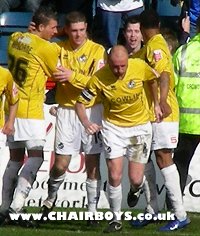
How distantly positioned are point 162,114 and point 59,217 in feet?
5.38

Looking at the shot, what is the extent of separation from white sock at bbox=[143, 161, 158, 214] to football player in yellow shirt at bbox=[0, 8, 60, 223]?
116 cm

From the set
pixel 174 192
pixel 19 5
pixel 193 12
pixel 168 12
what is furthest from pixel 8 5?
pixel 174 192

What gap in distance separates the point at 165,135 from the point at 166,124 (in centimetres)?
12

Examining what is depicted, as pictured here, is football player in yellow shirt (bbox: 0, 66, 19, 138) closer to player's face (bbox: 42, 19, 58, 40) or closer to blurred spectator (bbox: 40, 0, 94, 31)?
player's face (bbox: 42, 19, 58, 40)

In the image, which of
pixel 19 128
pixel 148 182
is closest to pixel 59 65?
pixel 19 128

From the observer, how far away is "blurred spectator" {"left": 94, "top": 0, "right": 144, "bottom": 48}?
14.6 m

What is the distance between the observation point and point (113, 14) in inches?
577

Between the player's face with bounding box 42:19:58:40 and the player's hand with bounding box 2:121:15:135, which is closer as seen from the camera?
the player's hand with bounding box 2:121:15:135

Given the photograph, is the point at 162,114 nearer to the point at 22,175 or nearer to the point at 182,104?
the point at 182,104

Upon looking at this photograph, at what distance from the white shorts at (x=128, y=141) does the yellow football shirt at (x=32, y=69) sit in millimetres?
786

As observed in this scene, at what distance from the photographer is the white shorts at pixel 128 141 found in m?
11.2

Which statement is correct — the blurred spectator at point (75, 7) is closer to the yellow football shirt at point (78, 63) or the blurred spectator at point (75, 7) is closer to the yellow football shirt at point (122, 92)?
the yellow football shirt at point (78, 63)

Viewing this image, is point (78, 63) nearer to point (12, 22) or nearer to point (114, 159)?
point (114, 159)

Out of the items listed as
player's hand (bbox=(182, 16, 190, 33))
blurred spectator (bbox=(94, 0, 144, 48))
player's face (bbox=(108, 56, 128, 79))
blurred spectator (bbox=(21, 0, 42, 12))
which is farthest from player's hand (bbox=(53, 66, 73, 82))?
blurred spectator (bbox=(21, 0, 42, 12))
